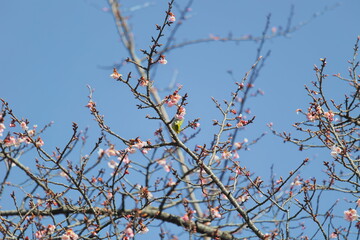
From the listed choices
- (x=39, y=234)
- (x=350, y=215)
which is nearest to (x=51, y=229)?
(x=39, y=234)

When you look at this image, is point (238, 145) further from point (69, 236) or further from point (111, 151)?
point (69, 236)

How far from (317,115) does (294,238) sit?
4.46 ft

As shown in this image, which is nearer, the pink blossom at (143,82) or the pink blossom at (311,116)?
the pink blossom at (143,82)

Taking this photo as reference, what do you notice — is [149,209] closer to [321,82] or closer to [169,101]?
[169,101]

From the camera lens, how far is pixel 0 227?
11.9 ft

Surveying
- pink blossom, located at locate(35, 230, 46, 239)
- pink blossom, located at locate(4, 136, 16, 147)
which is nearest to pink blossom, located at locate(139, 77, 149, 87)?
pink blossom, located at locate(35, 230, 46, 239)

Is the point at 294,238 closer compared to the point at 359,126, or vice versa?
the point at 294,238

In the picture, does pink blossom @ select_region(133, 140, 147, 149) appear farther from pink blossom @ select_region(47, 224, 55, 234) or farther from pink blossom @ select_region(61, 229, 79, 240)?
pink blossom @ select_region(47, 224, 55, 234)

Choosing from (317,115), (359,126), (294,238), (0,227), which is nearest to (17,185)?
(0,227)

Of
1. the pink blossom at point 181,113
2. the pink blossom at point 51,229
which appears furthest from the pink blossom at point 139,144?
the pink blossom at point 51,229

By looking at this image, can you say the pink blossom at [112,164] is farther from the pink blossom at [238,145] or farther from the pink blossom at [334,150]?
the pink blossom at [334,150]

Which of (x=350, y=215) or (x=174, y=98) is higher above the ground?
(x=174, y=98)

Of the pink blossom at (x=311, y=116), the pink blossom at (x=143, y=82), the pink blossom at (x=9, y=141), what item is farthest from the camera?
the pink blossom at (x=9, y=141)

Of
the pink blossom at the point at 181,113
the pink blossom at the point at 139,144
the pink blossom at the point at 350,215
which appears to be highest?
the pink blossom at the point at 181,113
